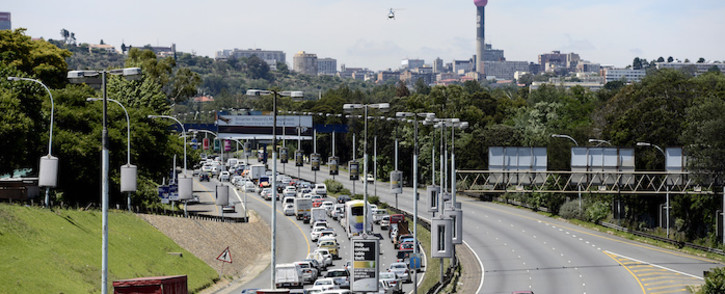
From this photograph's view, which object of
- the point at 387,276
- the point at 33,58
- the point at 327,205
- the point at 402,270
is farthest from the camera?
the point at 327,205

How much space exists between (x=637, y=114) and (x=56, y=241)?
7014cm

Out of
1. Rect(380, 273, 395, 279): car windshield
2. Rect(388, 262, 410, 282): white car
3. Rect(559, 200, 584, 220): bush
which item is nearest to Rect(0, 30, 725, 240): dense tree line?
Rect(559, 200, 584, 220): bush

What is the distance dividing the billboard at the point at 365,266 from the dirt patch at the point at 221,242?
60.7 ft

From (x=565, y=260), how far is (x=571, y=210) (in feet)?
94.9

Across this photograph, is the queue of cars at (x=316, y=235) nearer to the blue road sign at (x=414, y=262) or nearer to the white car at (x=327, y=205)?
the white car at (x=327, y=205)

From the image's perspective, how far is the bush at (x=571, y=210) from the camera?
10019 centimetres

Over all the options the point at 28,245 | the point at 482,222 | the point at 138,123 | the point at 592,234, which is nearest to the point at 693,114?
the point at 592,234

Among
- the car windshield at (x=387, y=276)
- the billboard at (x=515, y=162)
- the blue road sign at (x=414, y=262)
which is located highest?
the billboard at (x=515, y=162)

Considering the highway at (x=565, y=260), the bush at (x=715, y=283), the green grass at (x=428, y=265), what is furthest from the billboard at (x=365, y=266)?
the bush at (x=715, y=283)

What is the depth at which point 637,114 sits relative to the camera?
104688 mm

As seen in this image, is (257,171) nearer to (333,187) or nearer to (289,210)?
(333,187)

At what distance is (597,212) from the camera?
3863 inches

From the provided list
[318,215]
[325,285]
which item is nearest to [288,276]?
[325,285]

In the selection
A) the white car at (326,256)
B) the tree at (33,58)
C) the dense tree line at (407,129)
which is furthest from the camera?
the tree at (33,58)
